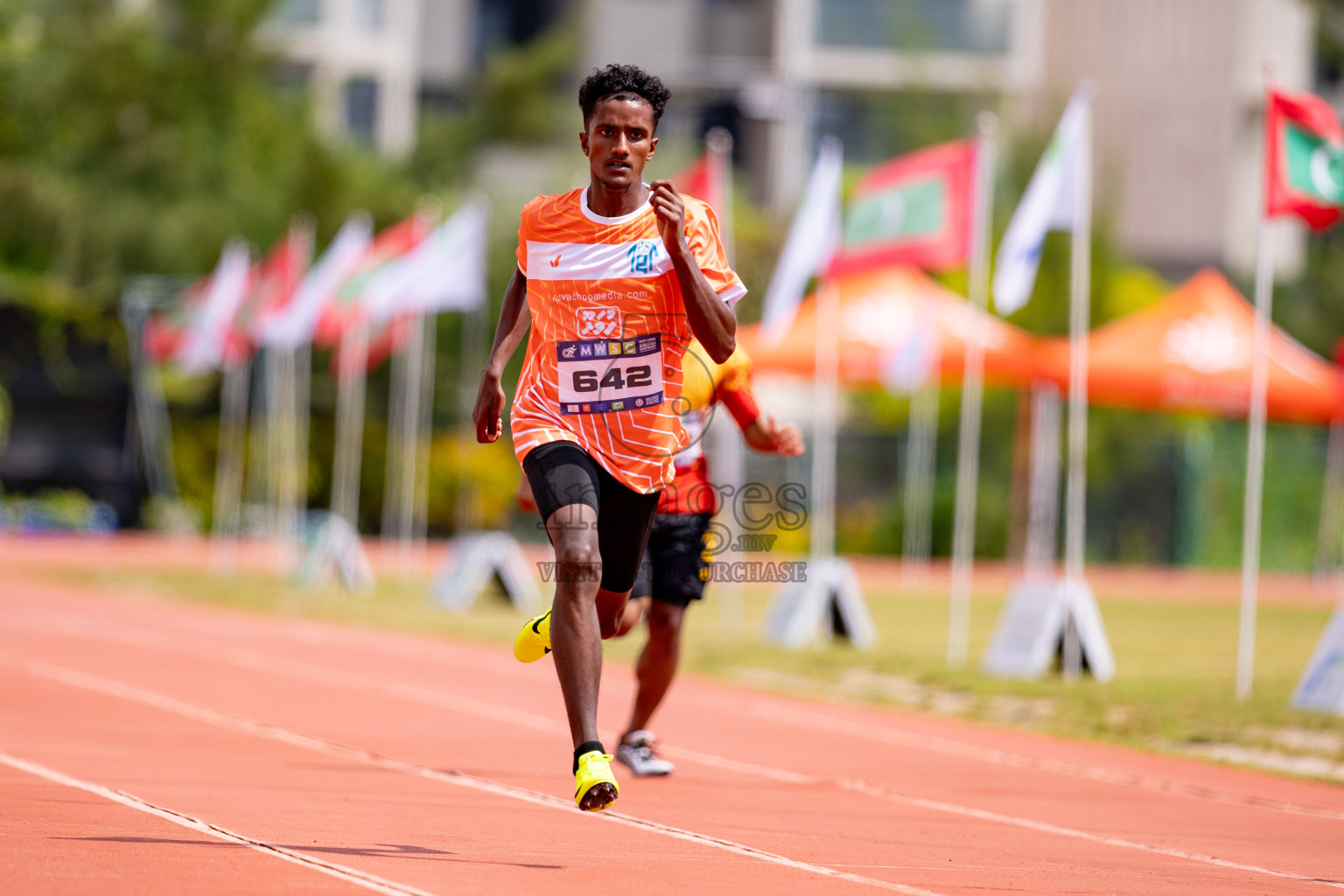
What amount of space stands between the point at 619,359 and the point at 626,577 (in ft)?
2.45

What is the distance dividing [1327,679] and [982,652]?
16.9ft

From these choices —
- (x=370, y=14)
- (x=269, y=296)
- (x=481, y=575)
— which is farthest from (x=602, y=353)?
(x=370, y=14)

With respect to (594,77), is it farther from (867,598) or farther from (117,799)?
(867,598)

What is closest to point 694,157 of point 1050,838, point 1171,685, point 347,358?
point 347,358

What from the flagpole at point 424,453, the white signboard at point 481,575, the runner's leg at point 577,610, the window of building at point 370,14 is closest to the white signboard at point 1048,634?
the white signboard at point 481,575

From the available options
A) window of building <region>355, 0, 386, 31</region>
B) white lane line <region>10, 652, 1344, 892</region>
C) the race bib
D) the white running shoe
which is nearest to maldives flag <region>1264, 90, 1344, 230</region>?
white lane line <region>10, 652, 1344, 892</region>

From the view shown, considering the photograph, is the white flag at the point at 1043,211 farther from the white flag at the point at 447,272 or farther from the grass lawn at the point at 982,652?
the white flag at the point at 447,272

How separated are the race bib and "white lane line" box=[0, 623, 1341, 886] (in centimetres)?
240

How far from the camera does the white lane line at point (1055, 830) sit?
20.5ft

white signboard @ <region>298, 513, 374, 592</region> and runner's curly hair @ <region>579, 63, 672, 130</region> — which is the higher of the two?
runner's curly hair @ <region>579, 63, 672, 130</region>

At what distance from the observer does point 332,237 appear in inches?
1329

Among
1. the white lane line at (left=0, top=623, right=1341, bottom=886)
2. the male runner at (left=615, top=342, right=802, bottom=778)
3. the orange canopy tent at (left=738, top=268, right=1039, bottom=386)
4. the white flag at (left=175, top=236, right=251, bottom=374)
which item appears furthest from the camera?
the white flag at (left=175, top=236, right=251, bottom=374)

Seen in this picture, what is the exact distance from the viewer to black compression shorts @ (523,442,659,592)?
19.3 feet

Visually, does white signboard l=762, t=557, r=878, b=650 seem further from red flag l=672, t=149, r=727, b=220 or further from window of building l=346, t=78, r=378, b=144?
window of building l=346, t=78, r=378, b=144
